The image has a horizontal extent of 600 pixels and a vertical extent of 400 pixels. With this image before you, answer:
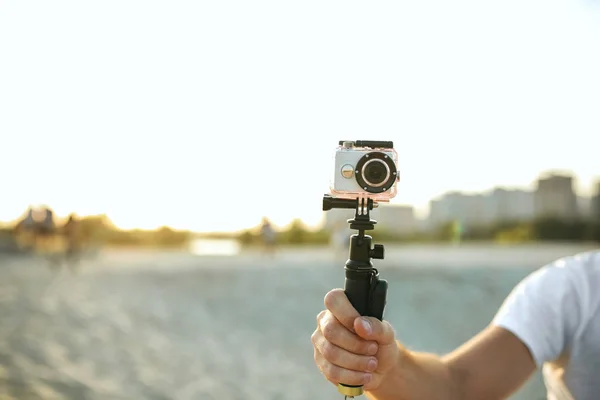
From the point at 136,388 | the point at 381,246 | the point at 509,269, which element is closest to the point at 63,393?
the point at 136,388

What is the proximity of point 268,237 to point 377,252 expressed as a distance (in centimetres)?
1352

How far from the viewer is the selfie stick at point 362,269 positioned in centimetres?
151

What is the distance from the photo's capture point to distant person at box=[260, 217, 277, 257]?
14781mm

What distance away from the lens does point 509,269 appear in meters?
15.1

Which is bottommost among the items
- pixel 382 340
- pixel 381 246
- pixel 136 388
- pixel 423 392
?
pixel 136 388

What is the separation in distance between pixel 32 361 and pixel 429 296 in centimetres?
733

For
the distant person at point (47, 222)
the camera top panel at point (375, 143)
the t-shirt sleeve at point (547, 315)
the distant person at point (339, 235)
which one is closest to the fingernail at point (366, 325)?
the camera top panel at point (375, 143)

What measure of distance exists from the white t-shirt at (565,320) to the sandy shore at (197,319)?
6.95ft

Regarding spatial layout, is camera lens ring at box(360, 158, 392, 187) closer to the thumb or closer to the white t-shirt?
the thumb

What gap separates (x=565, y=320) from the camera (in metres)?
2.21

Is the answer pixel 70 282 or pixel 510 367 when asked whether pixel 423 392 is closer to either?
pixel 510 367

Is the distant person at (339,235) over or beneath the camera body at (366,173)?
beneath

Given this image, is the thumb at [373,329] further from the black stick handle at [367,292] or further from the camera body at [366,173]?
the camera body at [366,173]

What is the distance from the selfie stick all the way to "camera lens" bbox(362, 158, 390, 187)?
0.18 feet
